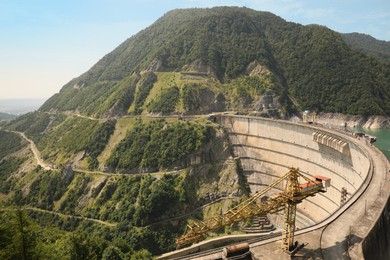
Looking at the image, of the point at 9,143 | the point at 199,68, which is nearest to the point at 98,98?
the point at 9,143

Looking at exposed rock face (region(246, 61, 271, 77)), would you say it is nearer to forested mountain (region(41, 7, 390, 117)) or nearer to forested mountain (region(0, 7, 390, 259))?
forested mountain (region(41, 7, 390, 117))

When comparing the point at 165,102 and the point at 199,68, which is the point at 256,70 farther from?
the point at 165,102

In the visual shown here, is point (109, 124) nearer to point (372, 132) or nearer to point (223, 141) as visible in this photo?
point (223, 141)

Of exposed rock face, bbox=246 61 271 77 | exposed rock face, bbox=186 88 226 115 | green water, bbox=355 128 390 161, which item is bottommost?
green water, bbox=355 128 390 161

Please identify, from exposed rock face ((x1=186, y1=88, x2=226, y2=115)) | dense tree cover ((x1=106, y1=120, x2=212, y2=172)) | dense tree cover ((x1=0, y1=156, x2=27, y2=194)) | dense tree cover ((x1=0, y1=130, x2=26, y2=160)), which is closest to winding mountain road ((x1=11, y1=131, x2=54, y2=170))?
dense tree cover ((x1=0, y1=130, x2=26, y2=160))

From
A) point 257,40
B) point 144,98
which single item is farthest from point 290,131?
point 257,40
